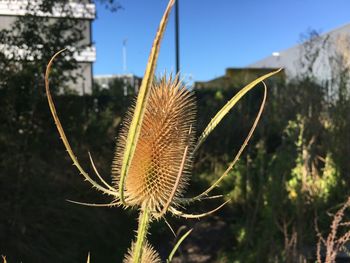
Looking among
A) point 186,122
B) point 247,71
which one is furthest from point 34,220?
point 247,71

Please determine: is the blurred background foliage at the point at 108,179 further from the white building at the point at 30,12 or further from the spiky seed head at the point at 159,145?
the spiky seed head at the point at 159,145

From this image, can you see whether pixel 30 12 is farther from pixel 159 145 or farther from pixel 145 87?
pixel 145 87

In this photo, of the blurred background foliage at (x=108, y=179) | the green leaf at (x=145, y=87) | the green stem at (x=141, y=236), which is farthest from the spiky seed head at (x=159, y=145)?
the blurred background foliage at (x=108, y=179)

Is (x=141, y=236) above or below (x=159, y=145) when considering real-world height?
below

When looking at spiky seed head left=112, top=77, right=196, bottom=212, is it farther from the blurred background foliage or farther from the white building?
the white building

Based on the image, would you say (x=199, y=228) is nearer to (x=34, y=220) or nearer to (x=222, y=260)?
(x=222, y=260)

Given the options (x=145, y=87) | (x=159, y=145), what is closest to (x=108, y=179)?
(x=159, y=145)
